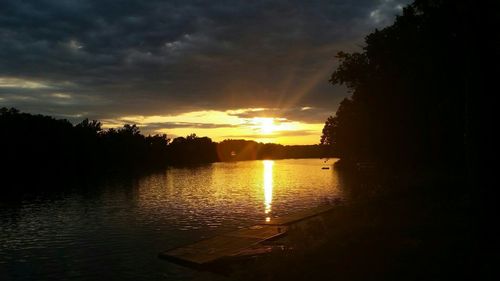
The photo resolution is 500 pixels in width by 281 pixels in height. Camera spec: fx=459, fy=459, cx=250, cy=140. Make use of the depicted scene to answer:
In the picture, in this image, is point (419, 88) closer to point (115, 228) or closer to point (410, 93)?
point (410, 93)

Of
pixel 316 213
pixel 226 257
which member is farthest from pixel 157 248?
pixel 316 213

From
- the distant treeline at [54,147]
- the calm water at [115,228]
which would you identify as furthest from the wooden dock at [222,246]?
the distant treeline at [54,147]

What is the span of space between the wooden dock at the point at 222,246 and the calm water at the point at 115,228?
657 millimetres

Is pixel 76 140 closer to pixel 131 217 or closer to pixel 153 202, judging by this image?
pixel 153 202

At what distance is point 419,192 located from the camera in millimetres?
31828

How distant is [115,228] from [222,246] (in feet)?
46.3

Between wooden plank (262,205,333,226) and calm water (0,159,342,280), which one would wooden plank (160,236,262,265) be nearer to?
calm water (0,159,342,280)

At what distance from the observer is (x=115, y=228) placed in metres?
36.1

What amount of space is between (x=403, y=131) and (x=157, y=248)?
38.1m

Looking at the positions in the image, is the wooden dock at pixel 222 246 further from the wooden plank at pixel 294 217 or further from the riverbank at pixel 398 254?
the riverbank at pixel 398 254

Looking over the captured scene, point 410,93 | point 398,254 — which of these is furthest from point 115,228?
point 410,93

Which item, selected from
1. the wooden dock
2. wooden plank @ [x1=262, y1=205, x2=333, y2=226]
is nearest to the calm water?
the wooden dock

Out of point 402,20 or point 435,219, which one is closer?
point 435,219

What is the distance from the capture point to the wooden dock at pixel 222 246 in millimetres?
22983
